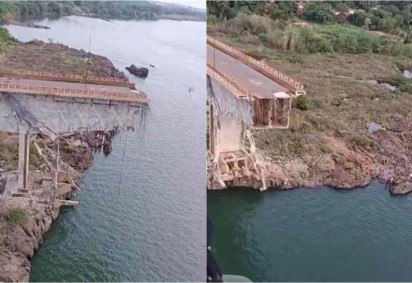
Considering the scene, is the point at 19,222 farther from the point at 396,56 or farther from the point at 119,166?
the point at 396,56

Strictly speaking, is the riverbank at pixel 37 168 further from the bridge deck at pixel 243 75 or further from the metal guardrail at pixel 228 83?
the bridge deck at pixel 243 75

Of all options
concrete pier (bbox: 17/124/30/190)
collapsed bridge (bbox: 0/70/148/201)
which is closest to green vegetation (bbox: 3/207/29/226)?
concrete pier (bbox: 17/124/30/190)

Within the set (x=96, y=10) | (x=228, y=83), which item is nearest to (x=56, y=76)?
(x=96, y=10)

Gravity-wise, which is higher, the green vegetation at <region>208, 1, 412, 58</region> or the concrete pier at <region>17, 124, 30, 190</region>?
the green vegetation at <region>208, 1, 412, 58</region>

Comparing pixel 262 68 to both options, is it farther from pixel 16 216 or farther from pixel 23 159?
pixel 16 216

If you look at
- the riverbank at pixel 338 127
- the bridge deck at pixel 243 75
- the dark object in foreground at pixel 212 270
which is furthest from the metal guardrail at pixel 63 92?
the riverbank at pixel 338 127

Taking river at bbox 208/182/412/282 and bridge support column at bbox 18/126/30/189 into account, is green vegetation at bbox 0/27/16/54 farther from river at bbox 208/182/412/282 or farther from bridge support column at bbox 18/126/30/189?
river at bbox 208/182/412/282

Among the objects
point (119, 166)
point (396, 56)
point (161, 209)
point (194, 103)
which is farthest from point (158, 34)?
point (396, 56)
